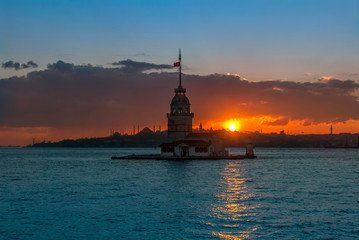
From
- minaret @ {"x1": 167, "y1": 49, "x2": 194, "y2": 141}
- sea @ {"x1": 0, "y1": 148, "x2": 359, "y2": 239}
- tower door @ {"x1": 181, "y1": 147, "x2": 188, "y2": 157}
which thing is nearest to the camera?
sea @ {"x1": 0, "y1": 148, "x2": 359, "y2": 239}

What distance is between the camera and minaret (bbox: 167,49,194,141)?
→ 11600cm

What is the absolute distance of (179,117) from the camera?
116562 millimetres

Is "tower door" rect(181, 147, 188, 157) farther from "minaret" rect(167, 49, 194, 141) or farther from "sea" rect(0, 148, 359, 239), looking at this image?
"sea" rect(0, 148, 359, 239)

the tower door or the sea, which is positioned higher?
the tower door

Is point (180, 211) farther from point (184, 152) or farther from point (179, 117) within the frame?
point (179, 117)

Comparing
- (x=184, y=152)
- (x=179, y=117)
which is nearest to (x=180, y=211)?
(x=184, y=152)

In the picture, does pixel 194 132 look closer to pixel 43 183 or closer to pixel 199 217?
pixel 43 183

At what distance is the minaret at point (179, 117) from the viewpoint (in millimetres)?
116000

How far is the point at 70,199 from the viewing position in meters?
42.0

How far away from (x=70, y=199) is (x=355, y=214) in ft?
78.9

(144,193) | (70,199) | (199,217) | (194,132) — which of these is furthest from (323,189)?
(194,132)

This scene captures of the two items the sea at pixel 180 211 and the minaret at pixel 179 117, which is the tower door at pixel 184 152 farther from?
the sea at pixel 180 211

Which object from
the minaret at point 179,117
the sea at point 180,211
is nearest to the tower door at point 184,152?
the minaret at point 179,117

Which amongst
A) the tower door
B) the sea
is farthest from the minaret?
the sea
